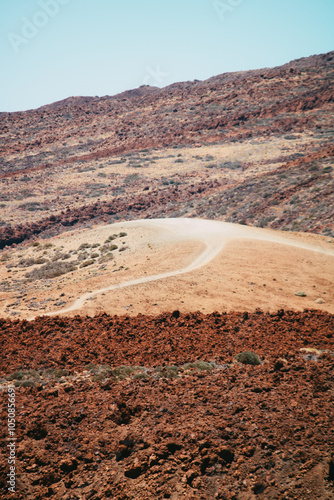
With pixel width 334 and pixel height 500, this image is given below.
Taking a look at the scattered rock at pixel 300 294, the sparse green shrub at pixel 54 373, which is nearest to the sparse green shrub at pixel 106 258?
the scattered rock at pixel 300 294

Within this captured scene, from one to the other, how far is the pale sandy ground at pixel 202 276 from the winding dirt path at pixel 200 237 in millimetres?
67

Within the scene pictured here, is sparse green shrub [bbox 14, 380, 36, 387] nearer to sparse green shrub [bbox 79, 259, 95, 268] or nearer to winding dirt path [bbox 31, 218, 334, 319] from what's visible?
winding dirt path [bbox 31, 218, 334, 319]

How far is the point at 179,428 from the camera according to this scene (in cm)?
834

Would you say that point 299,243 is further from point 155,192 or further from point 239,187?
point 155,192

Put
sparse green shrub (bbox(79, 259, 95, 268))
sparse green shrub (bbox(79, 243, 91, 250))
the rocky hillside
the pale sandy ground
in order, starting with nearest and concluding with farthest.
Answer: the pale sandy ground < sparse green shrub (bbox(79, 259, 95, 268)) < sparse green shrub (bbox(79, 243, 91, 250)) < the rocky hillside

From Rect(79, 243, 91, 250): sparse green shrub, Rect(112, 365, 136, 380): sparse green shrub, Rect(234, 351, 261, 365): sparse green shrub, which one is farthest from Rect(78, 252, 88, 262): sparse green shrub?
Rect(234, 351, 261, 365): sparse green shrub

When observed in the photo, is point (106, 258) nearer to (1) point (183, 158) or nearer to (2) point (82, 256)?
(2) point (82, 256)

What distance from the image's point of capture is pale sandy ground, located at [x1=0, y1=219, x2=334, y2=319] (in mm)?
19828

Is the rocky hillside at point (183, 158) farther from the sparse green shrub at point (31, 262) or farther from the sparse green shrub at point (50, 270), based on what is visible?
the sparse green shrub at point (50, 270)

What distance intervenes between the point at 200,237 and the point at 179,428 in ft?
74.1

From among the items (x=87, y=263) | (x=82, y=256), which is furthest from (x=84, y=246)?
(x=87, y=263)

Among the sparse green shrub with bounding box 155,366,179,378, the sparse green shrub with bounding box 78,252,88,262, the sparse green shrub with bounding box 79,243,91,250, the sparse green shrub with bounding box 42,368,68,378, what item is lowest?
the sparse green shrub with bounding box 155,366,179,378

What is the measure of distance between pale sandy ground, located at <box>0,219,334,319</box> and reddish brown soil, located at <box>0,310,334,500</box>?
6.58 meters

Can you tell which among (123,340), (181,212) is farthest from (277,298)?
(181,212)
